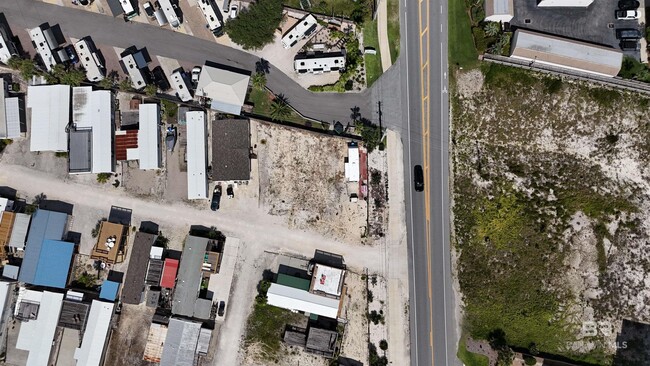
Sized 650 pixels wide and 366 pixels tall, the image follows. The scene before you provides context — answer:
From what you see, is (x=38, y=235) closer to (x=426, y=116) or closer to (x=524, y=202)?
(x=426, y=116)

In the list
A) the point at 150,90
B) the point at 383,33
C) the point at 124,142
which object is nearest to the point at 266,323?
the point at 124,142

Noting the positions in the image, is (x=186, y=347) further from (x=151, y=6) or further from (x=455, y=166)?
(x=151, y=6)

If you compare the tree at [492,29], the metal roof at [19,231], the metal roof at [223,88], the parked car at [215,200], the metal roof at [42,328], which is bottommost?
the metal roof at [42,328]

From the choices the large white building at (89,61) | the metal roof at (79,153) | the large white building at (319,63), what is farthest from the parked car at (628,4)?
the metal roof at (79,153)

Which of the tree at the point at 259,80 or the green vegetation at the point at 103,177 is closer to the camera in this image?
the tree at the point at 259,80

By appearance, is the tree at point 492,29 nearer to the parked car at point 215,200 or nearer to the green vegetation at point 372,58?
the green vegetation at point 372,58

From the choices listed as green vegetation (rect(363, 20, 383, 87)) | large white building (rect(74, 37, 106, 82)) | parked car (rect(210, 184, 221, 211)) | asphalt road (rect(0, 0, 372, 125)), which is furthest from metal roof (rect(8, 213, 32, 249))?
green vegetation (rect(363, 20, 383, 87))

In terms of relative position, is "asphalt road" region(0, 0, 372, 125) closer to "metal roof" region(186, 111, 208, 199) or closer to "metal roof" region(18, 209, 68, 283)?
"metal roof" region(186, 111, 208, 199)

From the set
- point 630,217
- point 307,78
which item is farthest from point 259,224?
point 630,217
